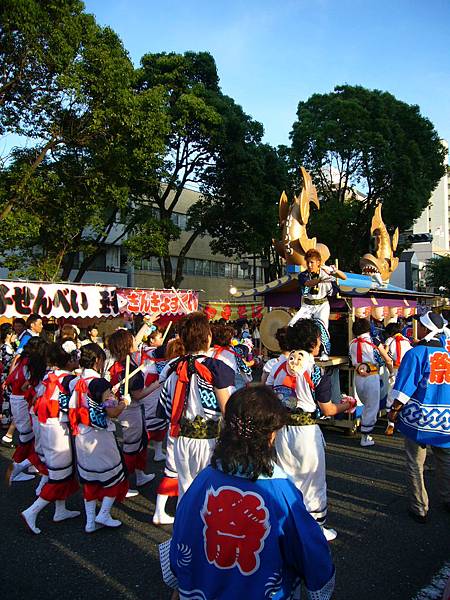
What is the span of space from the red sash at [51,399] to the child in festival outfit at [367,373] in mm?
4270

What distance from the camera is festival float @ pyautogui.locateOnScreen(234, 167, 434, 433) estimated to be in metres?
7.48

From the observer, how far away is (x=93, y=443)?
404cm

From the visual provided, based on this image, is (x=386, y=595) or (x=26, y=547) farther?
(x=26, y=547)

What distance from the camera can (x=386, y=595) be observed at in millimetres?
3078

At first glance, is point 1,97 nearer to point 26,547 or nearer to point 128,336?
point 128,336

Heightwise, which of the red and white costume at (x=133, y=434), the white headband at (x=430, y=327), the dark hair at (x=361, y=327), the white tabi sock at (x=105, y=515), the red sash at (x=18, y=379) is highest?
the white headband at (x=430, y=327)

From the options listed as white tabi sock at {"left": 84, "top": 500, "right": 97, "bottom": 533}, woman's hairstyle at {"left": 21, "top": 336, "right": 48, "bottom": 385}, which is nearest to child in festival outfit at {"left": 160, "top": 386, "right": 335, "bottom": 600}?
white tabi sock at {"left": 84, "top": 500, "right": 97, "bottom": 533}

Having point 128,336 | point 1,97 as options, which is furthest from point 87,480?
point 1,97

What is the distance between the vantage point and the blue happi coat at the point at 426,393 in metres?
3.99

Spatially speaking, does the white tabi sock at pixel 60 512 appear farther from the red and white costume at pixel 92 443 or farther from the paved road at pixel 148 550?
the red and white costume at pixel 92 443

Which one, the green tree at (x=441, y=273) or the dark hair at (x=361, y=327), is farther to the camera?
the green tree at (x=441, y=273)

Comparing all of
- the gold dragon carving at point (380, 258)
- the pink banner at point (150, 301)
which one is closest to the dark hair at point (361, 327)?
the pink banner at point (150, 301)

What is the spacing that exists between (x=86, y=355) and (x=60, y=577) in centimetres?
165

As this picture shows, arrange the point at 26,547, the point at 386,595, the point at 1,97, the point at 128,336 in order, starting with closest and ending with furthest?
the point at 386,595 < the point at 26,547 < the point at 128,336 < the point at 1,97
